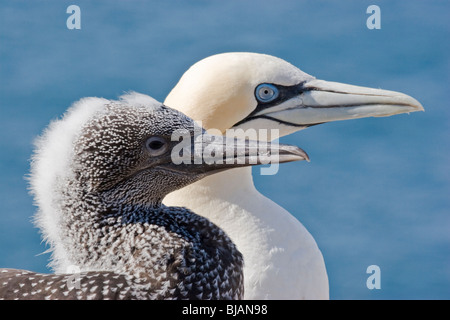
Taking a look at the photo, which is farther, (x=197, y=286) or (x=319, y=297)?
(x=319, y=297)

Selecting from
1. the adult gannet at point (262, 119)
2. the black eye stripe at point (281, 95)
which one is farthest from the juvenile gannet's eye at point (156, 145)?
the black eye stripe at point (281, 95)

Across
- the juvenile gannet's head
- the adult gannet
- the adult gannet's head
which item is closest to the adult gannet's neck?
the adult gannet

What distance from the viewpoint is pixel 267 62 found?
489 cm

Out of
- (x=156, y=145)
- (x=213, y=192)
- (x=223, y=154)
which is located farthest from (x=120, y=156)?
(x=213, y=192)

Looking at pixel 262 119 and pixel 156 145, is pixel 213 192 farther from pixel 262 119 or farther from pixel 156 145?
pixel 156 145

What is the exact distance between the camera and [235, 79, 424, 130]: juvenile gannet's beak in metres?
4.88

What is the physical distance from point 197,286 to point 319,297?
4.05 feet

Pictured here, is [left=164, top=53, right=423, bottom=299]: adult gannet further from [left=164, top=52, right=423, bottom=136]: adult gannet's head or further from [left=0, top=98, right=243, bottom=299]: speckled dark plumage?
[left=0, top=98, right=243, bottom=299]: speckled dark plumage

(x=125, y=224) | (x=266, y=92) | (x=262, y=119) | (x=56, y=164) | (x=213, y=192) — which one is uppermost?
(x=266, y=92)

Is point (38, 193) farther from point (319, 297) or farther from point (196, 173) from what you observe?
point (319, 297)

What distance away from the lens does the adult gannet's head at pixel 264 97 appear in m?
4.77

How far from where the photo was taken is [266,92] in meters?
4.88

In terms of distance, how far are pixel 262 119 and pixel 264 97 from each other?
0.34ft
